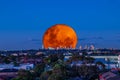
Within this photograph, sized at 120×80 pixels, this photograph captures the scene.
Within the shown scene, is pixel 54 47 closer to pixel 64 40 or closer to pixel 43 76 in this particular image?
pixel 64 40

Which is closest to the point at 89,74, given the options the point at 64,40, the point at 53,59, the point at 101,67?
the point at 101,67

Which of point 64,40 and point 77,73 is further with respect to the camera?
point 64,40

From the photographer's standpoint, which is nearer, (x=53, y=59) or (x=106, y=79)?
(x=106, y=79)

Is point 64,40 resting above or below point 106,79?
above

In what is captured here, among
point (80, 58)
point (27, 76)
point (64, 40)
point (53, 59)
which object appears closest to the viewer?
point (27, 76)

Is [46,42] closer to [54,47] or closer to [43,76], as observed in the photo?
[54,47]

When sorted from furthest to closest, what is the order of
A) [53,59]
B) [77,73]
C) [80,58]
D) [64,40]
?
1. [64,40]
2. [53,59]
3. [80,58]
4. [77,73]

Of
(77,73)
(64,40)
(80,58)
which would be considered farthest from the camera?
(64,40)

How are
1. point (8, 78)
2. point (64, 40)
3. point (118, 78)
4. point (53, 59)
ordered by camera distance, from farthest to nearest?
1. point (64, 40)
2. point (53, 59)
3. point (8, 78)
4. point (118, 78)

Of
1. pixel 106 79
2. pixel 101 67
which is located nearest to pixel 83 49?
Result: pixel 101 67
